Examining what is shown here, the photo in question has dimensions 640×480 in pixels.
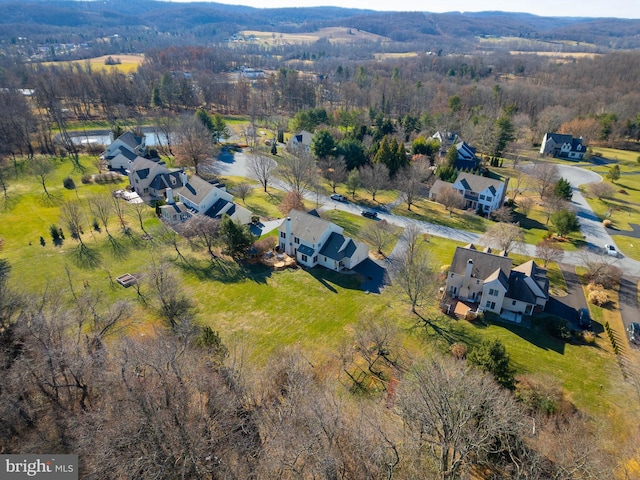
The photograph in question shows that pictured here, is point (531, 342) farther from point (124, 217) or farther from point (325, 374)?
point (124, 217)

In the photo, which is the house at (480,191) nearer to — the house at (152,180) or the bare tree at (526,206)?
the bare tree at (526,206)

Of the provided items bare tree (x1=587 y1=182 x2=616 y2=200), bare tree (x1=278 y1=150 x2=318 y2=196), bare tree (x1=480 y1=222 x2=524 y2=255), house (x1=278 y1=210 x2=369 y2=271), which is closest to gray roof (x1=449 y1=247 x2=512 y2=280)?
bare tree (x1=480 y1=222 x2=524 y2=255)

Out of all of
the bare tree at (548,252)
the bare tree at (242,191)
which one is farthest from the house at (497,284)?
the bare tree at (242,191)

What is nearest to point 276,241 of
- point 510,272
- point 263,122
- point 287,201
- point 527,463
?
point 287,201

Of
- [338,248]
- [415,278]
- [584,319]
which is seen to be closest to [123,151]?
[338,248]

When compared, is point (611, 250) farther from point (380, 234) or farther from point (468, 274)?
point (380, 234)

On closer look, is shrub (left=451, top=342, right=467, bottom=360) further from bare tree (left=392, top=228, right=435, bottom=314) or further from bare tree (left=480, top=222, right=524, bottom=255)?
bare tree (left=480, top=222, right=524, bottom=255)
